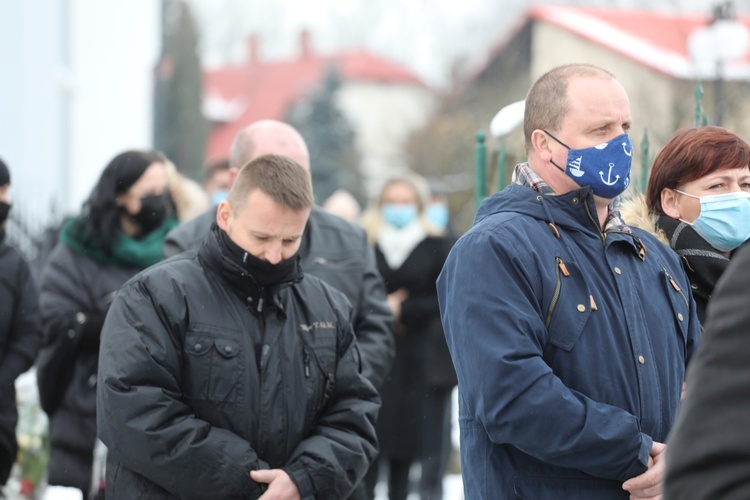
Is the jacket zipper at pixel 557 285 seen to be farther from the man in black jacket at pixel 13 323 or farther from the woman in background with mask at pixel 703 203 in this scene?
the man in black jacket at pixel 13 323

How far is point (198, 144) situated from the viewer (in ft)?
137

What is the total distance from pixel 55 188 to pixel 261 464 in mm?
15285

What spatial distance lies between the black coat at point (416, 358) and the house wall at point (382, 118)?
33096 millimetres

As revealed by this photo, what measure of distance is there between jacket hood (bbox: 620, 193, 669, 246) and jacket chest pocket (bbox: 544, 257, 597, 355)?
0.92m

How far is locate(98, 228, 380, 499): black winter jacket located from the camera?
347 cm

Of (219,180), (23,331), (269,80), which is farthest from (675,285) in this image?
(269,80)

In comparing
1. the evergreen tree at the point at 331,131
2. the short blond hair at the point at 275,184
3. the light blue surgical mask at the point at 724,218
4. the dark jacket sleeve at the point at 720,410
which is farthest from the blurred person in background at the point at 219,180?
the evergreen tree at the point at 331,131

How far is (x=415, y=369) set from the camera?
7.36 metres

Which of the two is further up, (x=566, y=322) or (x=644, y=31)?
(x=566, y=322)

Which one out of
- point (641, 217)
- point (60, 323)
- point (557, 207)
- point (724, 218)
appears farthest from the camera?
point (60, 323)

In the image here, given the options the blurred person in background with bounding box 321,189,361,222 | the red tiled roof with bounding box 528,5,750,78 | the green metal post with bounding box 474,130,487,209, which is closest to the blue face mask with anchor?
the green metal post with bounding box 474,130,487,209

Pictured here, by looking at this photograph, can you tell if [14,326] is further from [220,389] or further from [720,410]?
[720,410]

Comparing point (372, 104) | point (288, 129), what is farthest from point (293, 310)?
point (372, 104)

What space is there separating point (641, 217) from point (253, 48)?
5181cm
